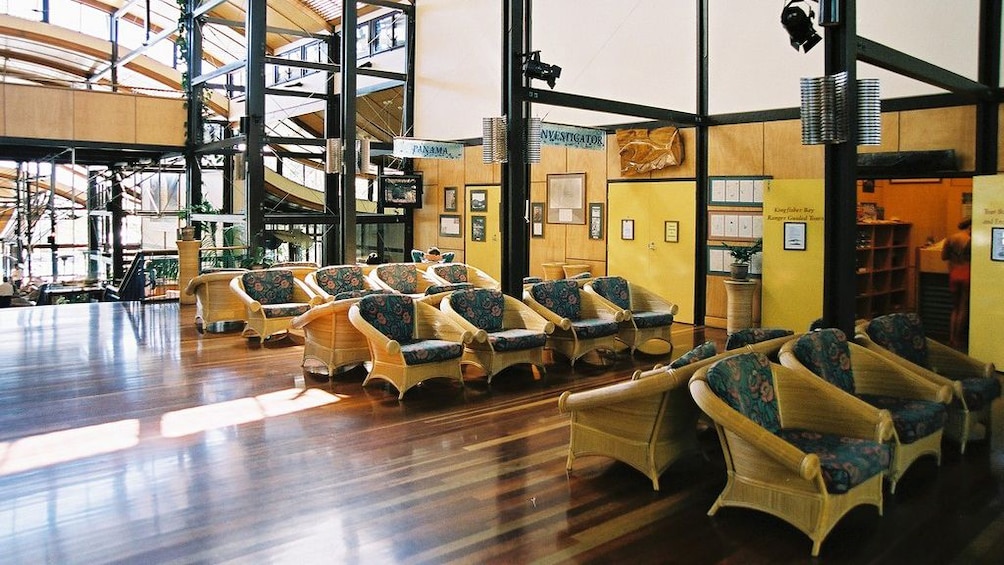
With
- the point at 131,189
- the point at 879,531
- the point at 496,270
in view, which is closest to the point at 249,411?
the point at 879,531

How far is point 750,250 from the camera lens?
33.7ft

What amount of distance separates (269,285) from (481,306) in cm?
330

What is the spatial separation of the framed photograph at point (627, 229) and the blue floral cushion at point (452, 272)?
251cm

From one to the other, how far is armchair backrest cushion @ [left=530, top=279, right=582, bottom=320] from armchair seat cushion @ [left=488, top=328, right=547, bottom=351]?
26.0 inches

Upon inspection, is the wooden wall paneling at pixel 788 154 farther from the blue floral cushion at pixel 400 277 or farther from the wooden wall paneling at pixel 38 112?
the wooden wall paneling at pixel 38 112

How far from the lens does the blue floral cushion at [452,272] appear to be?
11102mm

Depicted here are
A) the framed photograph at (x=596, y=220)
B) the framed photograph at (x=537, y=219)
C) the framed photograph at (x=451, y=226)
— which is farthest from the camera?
the framed photograph at (x=451, y=226)

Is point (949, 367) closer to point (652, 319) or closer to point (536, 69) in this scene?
point (652, 319)

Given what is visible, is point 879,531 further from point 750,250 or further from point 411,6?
point 411,6

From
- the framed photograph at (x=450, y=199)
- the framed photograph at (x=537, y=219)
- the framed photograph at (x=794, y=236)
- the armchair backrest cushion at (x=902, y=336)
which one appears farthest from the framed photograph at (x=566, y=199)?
the armchair backrest cushion at (x=902, y=336)

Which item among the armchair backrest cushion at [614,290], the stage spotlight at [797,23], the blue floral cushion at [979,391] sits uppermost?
the stage spotlight at [797,23]

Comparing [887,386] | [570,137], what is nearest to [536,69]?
[570,137]

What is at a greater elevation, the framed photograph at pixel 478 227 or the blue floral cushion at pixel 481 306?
the framed photograph at pixel 478 227

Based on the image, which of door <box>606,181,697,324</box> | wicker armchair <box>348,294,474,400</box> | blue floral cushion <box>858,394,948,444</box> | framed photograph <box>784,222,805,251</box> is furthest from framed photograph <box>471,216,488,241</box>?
blue floral cushion <box>858,394,948,444</box>
